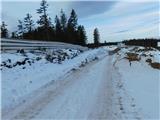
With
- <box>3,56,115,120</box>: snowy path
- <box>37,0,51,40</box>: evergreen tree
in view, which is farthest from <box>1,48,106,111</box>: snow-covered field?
<box>37,0,51,40</box>: evergreen tree

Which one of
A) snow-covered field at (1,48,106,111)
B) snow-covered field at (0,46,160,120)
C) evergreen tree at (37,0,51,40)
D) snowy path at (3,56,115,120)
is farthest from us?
evergreen tree at (37,0,51,40)

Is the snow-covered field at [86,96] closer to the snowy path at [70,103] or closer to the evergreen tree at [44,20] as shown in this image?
the snowy path at [70,103]

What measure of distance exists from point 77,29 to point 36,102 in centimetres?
7195

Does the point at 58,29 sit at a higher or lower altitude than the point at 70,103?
higher

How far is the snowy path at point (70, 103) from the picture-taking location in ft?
26.2

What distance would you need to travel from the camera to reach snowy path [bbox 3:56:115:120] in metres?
7.99

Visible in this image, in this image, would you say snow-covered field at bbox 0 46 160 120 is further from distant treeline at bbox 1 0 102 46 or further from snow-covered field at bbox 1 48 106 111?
distant treeline at bbox 1 0 102 46

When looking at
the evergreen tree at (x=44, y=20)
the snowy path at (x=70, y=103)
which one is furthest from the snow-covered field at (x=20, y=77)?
the evergreen tree at (x=44, y=20)

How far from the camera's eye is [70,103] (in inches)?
363

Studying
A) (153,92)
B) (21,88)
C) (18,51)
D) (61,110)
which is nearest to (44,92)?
(21,88)

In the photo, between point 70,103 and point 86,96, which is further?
point 86,96

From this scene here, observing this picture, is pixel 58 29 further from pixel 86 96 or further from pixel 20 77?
pixel 86 96

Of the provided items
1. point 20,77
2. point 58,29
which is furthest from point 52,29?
point 20,77

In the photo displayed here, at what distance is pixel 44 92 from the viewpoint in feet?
37.2
